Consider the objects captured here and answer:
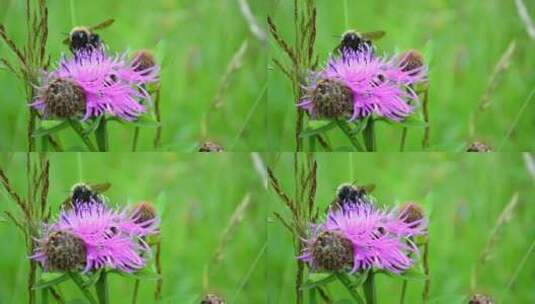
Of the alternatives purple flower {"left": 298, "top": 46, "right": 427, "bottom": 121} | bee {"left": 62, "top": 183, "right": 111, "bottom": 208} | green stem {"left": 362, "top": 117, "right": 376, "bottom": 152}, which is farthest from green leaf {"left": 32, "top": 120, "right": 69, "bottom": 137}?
green stem {"left": 362, "top": 117, "right": 376, "bottom": 152}

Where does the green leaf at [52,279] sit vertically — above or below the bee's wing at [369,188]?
below

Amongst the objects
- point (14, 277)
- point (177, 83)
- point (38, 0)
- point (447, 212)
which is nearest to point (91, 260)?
point (14, 277)

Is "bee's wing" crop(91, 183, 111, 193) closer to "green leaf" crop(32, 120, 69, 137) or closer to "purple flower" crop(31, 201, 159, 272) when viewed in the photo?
"purple flower" crop(31, 201, 159, 272)

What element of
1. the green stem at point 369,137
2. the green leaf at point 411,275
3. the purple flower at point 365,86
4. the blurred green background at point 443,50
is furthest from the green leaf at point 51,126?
the green leaf at point 411,275

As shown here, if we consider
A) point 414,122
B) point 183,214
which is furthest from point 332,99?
A: point 183,214

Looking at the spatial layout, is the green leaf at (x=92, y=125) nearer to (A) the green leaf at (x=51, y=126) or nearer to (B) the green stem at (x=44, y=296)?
(A) the green leaf at (x=51, y=126)

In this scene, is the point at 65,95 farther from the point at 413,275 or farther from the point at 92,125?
the point at 413,275
